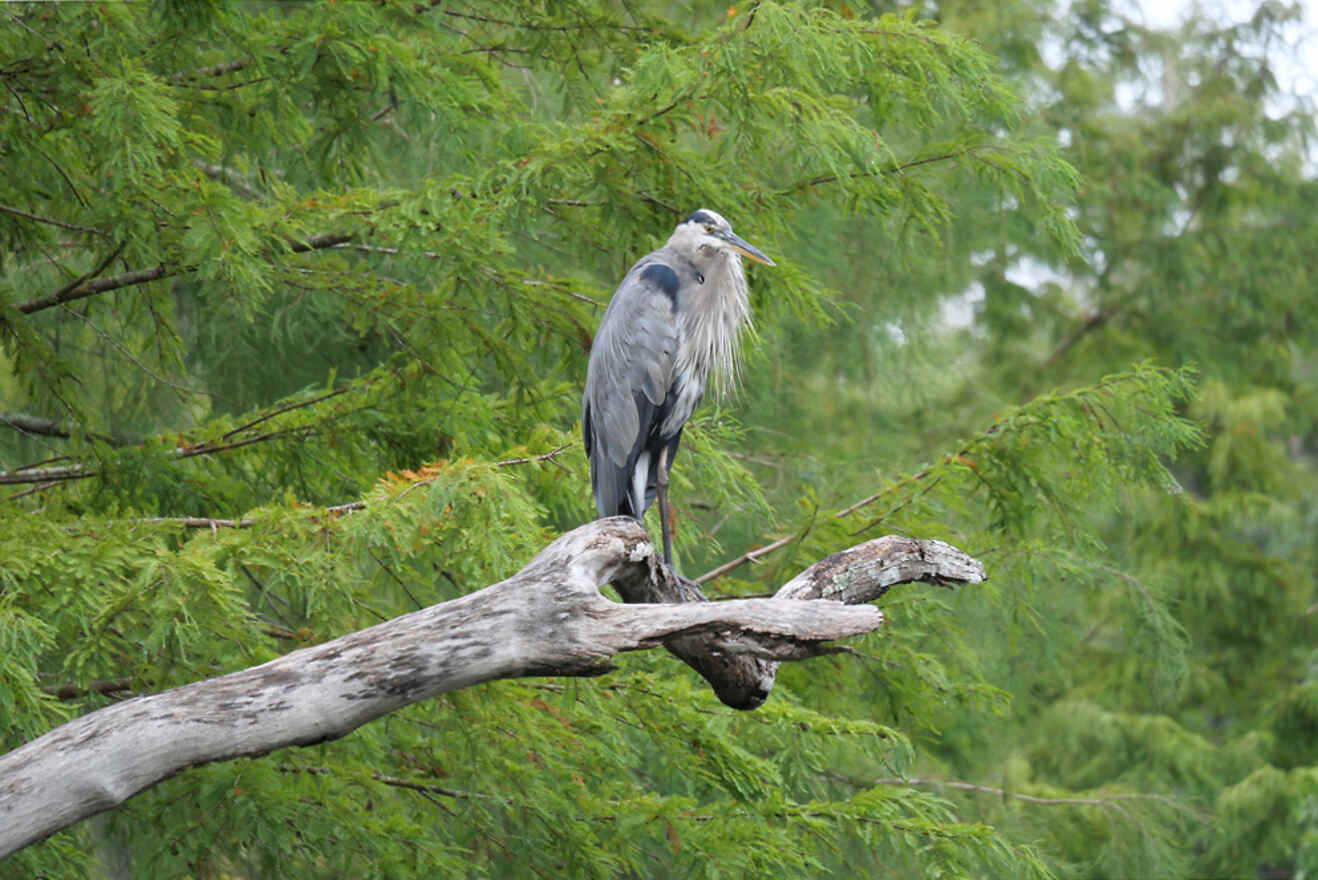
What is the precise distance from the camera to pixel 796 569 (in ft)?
17.8

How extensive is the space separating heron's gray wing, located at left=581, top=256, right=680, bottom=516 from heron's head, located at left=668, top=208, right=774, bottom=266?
0.12m

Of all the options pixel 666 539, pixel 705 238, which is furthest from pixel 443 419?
pixel 705 238

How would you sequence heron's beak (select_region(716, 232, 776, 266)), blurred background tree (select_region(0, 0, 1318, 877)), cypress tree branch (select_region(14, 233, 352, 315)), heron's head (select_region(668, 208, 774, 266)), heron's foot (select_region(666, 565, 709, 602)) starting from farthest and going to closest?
cypress tree branch (select_region(14, 233, 352, 315)) < heron's head (select_region(668, 208, 774, 266)) < heron's beak (select_region(716, 232, 776, 266)) < blurred background tree (select_region(0, 0, 1318, 877)) < heron's foot (select_region(666, 565, 709, 602))

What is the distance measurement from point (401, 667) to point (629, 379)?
1.80 metres

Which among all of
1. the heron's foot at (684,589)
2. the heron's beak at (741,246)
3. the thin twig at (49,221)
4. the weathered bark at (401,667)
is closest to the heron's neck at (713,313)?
the heron's beak at (741,246)

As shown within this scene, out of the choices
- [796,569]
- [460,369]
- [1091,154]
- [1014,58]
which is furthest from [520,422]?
[1091,154]

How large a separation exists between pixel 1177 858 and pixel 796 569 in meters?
4.33

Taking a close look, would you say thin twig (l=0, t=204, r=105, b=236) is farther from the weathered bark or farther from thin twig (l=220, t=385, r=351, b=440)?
the weathered bark

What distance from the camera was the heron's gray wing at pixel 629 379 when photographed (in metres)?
4.76

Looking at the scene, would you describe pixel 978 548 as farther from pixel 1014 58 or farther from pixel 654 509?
pixel 1014 58

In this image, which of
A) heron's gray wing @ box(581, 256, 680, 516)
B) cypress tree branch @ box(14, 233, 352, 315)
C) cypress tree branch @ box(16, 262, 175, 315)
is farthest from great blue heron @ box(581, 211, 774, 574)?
cypress tree branch @ box(16, 262, 175, 315)

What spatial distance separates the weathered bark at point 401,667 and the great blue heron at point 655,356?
1.20 metres

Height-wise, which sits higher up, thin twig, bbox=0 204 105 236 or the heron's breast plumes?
thin twig, bbox=0 204 105 236

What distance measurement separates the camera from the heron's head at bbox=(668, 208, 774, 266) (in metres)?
4.84
